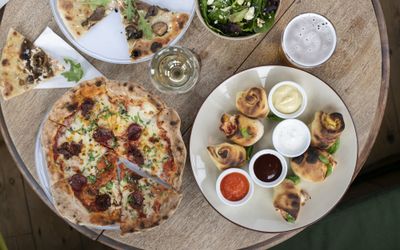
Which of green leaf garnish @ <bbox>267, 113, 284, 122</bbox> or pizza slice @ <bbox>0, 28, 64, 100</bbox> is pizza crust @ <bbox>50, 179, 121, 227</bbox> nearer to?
pizza slice @ <bbox>0, 28, 64, 100</bbox>

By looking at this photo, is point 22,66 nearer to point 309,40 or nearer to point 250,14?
point 250,14

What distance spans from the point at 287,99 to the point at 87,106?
76 centimetres

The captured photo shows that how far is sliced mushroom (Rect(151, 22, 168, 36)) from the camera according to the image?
6.55 feet

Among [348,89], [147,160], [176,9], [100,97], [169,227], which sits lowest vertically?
[169,227]

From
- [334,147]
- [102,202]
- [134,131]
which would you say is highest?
[334,147]

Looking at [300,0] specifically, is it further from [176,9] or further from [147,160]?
[147,160]

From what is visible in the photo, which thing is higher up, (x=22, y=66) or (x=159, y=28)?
(x=159, y=28)

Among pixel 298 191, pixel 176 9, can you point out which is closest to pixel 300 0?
pixel 176 9

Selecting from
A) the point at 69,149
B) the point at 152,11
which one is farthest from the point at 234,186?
→ the point at 152,11

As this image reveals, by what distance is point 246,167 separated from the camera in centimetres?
194

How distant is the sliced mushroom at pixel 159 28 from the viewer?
1997 millimetres

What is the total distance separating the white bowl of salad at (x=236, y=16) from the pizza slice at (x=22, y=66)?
603 mm

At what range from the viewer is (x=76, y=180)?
77.7 inches

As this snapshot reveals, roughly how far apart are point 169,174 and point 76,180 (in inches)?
14.5
